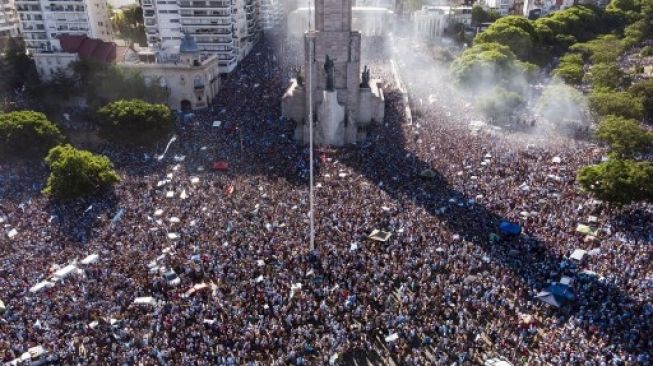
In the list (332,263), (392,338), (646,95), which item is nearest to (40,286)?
(332,263)

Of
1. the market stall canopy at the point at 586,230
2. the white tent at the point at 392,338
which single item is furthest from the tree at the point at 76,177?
the market stall canopy at the point at 586,230

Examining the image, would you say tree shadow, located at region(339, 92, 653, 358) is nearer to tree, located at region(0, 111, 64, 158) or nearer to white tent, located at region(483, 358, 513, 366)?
white tent, located at region(483, 358, 513, 366)

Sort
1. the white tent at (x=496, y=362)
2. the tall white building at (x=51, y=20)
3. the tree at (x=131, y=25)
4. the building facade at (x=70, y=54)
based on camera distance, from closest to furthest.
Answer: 1. the white tent at (x=496, y=362)
2. the building facade at (x=70, y=54)
3. the tall white building at (x=51, y=20)
4. the tree at (x=131, y=25)

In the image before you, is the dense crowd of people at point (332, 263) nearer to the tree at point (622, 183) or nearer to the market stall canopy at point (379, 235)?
the market stall canopy at point (379, 235)

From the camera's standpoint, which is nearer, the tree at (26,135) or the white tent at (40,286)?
the white tent at (40,286)

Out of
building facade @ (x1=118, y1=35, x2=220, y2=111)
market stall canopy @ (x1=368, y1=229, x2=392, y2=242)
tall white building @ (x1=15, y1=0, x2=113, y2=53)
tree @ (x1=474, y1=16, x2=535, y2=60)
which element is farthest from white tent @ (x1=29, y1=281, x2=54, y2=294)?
tree @ (x1=474, y1=16, x2=535, y2=60)

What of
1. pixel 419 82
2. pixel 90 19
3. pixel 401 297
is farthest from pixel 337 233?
pixel 90 19

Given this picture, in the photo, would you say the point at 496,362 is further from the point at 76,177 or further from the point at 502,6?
the point at 502,6

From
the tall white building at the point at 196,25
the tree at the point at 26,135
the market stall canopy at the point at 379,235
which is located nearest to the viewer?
the market stall canopy at the point at 379,235
